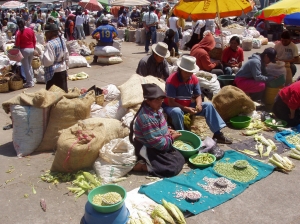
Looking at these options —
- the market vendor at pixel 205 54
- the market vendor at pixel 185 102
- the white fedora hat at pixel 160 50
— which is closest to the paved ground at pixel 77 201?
the market vendor at pixel 185 102

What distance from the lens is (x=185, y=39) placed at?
15.1 metres

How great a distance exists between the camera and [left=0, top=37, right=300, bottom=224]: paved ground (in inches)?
144

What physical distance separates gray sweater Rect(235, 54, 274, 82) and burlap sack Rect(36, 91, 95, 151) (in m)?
3.58

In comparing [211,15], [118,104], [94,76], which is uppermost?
[211,15]

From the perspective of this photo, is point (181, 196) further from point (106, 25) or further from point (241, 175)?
point (106, 25)

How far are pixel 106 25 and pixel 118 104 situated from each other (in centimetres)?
657

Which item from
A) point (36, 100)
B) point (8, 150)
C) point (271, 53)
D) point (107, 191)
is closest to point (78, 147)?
point (107, 191)

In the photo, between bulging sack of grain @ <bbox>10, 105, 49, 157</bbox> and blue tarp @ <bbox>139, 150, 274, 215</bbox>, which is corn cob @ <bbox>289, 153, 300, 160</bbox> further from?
bulging sack of grain @ <bbox>10, 105, 49, 157</bbox>

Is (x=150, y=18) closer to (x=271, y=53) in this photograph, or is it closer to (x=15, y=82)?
(x=15, y=82)

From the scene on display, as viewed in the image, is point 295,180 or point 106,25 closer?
point 295,180

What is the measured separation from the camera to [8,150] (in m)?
5.32

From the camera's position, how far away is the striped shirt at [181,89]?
5398mm

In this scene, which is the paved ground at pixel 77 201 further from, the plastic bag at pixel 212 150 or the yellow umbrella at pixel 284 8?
the yellow umbrella at pixel 284 8

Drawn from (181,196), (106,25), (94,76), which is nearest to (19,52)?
(94,76)
